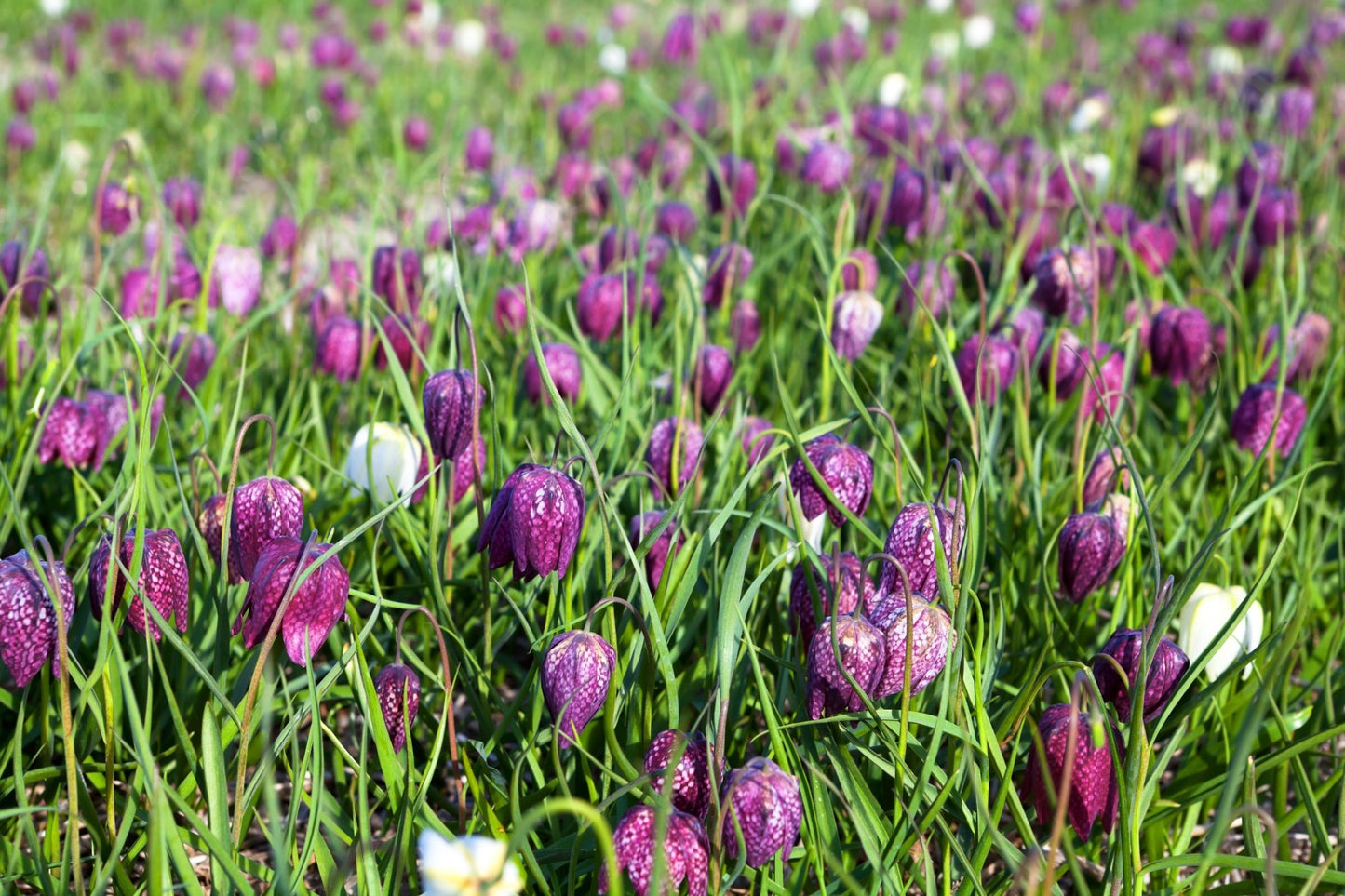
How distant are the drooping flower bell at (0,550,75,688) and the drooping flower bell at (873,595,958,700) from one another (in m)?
0.71

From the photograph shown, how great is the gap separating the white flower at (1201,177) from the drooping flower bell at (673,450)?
194 centimetres

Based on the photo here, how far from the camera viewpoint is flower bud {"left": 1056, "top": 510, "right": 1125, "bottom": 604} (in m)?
1.30

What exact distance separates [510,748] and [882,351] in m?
1.10

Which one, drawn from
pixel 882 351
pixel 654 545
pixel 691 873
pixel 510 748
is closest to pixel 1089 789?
pixel 691 873

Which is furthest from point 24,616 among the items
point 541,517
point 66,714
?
point 541,517

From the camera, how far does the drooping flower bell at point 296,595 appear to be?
1.05 m

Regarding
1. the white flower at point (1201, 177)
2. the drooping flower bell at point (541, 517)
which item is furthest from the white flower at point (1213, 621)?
the white flower at point (1201, 177)

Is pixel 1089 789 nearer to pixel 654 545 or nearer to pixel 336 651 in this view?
pixel 654 545

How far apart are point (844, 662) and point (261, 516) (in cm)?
56

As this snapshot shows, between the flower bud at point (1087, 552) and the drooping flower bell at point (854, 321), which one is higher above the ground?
the drooping flower bell at point (854, 321)

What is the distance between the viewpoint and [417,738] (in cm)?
141

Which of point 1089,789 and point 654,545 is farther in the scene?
point 654,545

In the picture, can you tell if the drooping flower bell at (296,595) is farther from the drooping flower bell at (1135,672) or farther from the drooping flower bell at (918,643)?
the drooping flower bell at (1135,672)

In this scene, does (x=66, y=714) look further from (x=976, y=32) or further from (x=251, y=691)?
(x=976, y=32)
